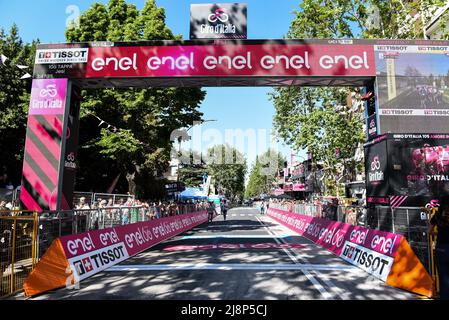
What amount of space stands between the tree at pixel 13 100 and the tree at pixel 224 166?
68974 mm

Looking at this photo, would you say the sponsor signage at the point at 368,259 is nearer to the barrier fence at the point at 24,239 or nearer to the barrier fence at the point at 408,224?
the barrier fence at the point at 408,224

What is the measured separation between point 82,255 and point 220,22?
8.16m

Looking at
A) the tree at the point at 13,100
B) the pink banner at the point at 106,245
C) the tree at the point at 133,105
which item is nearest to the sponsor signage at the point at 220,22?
the pink banner at the point at 106,245

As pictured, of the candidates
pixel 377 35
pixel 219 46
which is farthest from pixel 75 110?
pixel 377 35

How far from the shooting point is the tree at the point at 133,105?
75.4 feet

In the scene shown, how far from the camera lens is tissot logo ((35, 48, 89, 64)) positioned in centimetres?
1133

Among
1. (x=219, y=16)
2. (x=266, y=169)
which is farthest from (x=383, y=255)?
(x=266, y=169)

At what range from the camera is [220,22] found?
38.2ft

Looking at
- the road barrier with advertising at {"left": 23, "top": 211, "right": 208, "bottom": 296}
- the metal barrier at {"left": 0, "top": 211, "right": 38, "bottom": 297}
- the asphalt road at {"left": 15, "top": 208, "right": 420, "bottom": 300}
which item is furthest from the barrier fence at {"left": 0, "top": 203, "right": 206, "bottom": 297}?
the asphalt road at {"left": 15, "top": 208, "right": 420, "bottom": 300}

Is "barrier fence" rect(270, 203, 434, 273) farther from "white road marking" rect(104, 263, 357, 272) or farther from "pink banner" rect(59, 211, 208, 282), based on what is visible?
"pink banner" rect(59, 211, 208, 282)

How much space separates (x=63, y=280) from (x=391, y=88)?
10222 millimetres

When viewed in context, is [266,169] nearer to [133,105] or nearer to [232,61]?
[133,105]

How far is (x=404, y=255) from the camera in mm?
7133
